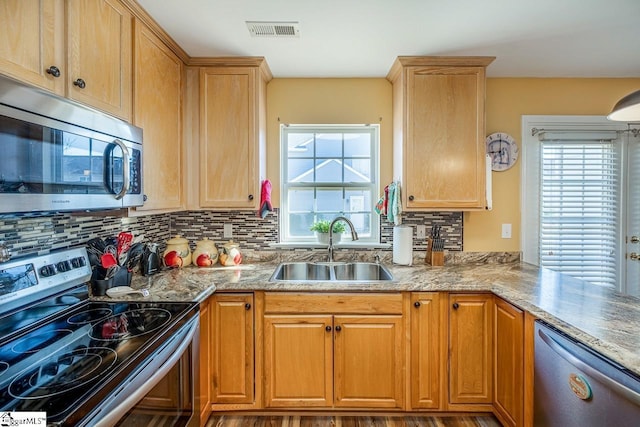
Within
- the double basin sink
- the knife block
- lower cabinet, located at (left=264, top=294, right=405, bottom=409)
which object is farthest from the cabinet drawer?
the knife block

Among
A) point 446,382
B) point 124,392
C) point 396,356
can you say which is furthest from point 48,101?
point 446,382

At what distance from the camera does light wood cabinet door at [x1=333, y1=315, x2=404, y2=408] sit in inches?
75.4

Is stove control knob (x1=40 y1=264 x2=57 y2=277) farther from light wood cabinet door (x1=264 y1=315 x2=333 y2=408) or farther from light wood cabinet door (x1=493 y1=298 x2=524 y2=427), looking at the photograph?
light wood cabinet door (x1=493 y1=298 x2=524 y2=427)

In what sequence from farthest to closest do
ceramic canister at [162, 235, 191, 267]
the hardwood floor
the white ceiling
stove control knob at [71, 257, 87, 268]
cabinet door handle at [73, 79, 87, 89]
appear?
ceramic canister at [162, 235, 191, 267] < the hardwood floor < the white ceiling < stove control knob at [71, 257, 87, 268] < cabinet door handle at [73, 79, 87, 89]

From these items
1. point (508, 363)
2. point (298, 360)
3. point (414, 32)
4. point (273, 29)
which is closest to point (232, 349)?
point (298, 360)

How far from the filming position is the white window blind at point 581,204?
2.50m

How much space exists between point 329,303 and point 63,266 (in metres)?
1.31

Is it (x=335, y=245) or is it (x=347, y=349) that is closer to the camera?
(x=347, y=349)

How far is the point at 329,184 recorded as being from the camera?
2.65 meters

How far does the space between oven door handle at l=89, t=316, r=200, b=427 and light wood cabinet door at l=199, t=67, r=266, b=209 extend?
0.94 meters

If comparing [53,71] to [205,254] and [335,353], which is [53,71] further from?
[335,353]

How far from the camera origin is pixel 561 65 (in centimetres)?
232

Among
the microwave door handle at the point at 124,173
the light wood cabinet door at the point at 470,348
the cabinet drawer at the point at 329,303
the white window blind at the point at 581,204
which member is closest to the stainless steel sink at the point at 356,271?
the cabinet drawer at the point at 329,303

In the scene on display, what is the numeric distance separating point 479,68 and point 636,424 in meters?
2.02
